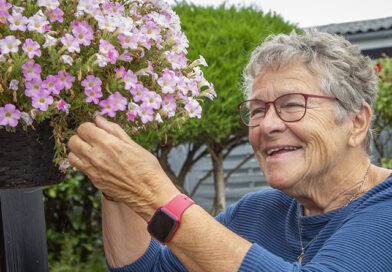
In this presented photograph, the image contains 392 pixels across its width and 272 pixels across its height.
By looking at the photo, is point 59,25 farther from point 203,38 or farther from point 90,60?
point 203,38

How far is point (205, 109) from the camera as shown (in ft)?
17.0

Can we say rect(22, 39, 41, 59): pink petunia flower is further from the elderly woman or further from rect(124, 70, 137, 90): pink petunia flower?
the elderly woman

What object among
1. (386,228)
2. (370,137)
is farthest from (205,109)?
(386,228)

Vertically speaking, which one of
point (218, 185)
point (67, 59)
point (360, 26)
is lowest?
point (218, 185)

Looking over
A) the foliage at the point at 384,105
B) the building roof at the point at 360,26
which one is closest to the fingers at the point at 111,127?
the foliage at the point at 384,105

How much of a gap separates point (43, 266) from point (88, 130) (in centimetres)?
97

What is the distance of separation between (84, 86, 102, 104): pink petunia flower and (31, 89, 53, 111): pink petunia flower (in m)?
0.10

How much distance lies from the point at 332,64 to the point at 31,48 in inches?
49.5

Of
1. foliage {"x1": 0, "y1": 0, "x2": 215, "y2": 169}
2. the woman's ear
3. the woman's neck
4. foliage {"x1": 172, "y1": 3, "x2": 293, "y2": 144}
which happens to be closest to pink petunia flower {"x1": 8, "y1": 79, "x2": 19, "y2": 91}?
foliage {"x1": 0, "y1": 0, "x2": 215, "y2": 169}

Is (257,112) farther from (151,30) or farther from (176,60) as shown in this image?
(151,30)

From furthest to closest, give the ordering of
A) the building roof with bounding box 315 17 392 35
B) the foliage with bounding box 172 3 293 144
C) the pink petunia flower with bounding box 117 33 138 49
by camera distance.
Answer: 1. the building roof with bounding box 315 17 392 35
2. the foliage with bounding box 172 3 293 144
3. the pink petunia flower with bounding box 117 33 138 49

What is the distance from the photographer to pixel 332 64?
2008 millimetres

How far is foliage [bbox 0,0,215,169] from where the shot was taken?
128 centimetres

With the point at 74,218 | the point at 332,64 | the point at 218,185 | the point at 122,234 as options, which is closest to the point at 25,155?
the point at 122,234
